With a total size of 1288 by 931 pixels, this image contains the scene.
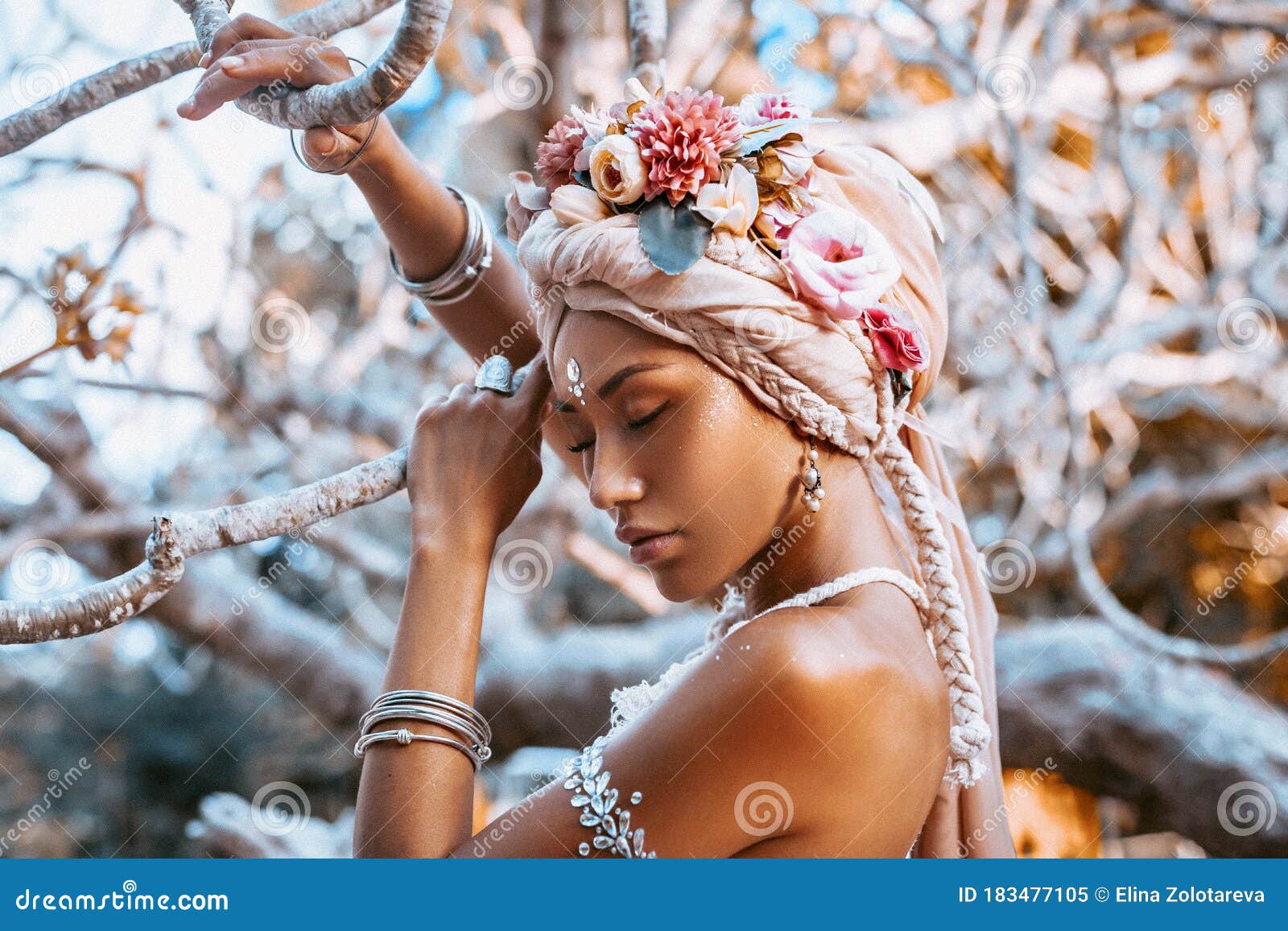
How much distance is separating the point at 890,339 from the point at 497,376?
0.58 meters

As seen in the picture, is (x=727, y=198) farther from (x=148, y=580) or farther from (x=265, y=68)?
(x=148, y=580)

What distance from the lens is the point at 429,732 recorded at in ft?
4.89

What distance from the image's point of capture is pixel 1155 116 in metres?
4.50

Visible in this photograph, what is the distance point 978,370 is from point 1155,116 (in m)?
1.47

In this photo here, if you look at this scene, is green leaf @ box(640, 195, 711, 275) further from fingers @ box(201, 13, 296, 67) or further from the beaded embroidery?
the beaded embroidery

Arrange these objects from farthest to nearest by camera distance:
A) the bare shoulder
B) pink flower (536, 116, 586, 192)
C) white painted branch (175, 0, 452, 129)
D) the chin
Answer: pink flower (536, 116, 586, 192), the chin, the bare shoulder, white painted branch (175, 0, 452, 129)

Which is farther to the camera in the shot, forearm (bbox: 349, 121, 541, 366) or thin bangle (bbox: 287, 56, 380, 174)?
forearm (bbox: 349, 121, 541, 366)

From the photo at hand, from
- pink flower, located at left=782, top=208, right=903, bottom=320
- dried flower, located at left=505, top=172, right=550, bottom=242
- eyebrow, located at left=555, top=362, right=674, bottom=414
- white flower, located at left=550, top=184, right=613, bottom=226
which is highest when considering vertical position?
dried flower, located at left=505, top=172, right=550, bottom=242

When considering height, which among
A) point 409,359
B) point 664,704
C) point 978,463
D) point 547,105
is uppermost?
point 547,105

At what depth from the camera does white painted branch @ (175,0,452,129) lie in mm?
1278

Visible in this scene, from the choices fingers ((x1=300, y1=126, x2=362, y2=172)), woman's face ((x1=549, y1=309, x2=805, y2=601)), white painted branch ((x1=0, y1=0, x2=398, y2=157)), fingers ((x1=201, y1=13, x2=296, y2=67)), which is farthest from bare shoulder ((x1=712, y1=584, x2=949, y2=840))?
white painted branch ((x1=0, y1=0, x2=398, y2=157))

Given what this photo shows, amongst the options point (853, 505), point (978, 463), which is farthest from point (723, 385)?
point (978, 463)

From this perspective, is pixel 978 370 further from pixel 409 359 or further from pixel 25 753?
pixel 25 753

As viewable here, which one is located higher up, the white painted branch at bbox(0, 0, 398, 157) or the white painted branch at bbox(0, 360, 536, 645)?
the white painted branch at bbox(0, 0, 398, 157)
